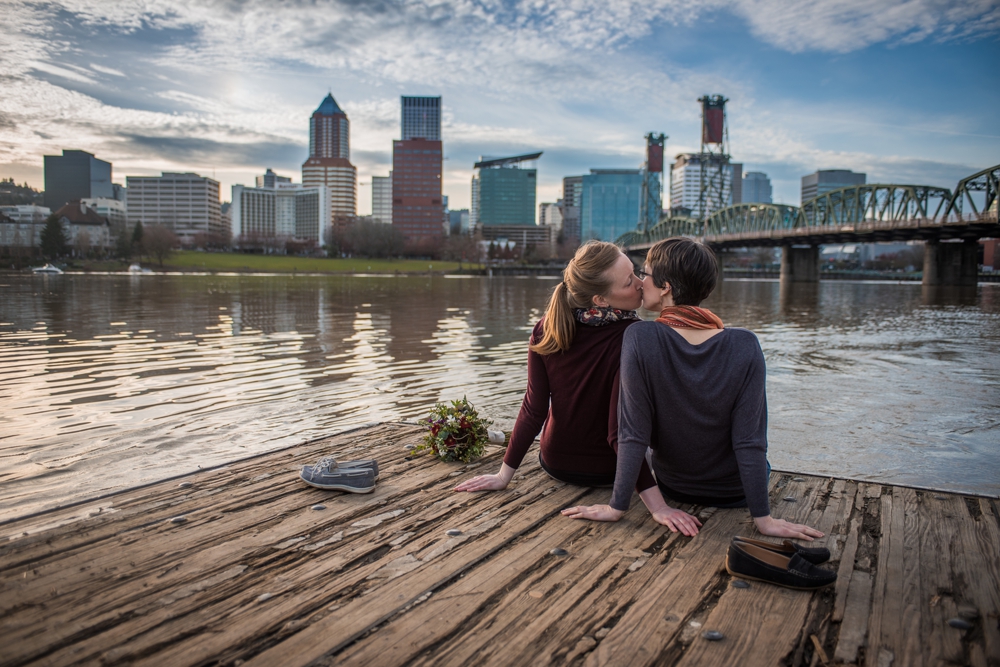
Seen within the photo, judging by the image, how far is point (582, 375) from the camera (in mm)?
3893

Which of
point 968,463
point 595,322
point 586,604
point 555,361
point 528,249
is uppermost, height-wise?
point 528,249

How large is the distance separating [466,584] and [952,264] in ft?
259

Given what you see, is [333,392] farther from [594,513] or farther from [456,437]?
[594,513]

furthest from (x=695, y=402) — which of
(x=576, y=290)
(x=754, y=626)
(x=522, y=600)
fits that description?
(x=522, y=600)

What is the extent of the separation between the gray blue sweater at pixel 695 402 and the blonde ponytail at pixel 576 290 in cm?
36

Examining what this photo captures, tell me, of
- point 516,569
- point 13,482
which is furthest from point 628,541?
point 13,482

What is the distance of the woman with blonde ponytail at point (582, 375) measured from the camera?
12.0 ft

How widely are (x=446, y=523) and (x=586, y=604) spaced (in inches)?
43.8

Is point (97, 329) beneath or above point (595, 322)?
beneath

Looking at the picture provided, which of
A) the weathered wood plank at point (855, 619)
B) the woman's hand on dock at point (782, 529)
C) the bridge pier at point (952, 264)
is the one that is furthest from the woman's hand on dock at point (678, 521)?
the bridge pier at point (952, 264)

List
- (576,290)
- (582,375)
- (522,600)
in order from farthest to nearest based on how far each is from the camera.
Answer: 1. (582,375)
2. (576,290)
3. (522,600)

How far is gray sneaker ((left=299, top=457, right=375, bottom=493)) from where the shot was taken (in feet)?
13.5

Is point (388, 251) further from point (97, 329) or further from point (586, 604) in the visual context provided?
point (586, 604)

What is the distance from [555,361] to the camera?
3.98 m
